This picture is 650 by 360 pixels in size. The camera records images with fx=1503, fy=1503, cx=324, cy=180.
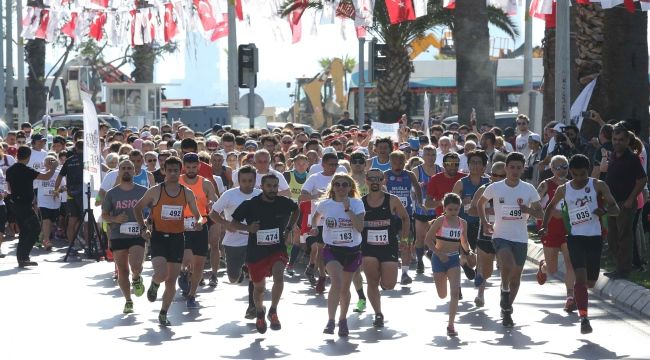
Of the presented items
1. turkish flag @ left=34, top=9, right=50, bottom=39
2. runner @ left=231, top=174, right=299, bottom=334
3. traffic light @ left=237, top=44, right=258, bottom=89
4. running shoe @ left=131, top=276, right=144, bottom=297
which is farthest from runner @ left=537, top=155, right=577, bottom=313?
turkish flag @ left=34, top=9, right=50, bottom=39

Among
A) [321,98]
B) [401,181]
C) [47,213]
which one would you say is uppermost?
[321,98]

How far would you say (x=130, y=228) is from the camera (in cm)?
1466

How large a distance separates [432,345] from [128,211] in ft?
12.7

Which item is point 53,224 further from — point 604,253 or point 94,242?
point 604,253

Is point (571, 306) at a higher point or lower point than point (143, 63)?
lower

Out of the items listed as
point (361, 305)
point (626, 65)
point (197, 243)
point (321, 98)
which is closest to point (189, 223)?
point (197, 243)

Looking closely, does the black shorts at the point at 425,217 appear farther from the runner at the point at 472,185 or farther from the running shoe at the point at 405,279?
the runner at the point at 472,185

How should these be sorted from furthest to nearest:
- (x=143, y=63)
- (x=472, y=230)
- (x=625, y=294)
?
(x=143, y=63)
(x=472, y=230)
(x=625, y=294)

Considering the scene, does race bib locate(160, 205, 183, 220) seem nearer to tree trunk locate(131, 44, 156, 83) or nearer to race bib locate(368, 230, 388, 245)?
race bib locate(368, 230, 388, 245)

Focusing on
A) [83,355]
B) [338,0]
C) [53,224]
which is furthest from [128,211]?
[338,0]

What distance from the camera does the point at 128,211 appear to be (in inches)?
581

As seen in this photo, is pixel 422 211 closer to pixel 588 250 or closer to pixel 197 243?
pixel 197 243

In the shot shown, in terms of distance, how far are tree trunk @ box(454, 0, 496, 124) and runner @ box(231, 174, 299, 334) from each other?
1805cm

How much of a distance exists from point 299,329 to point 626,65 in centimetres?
978
